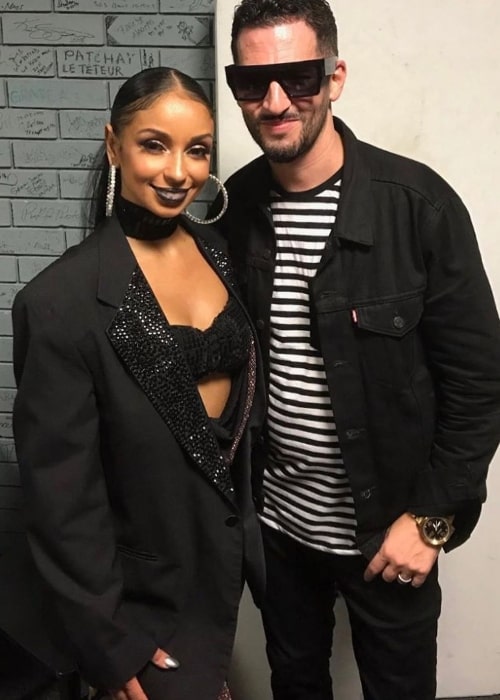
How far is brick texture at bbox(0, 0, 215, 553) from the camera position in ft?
5.22

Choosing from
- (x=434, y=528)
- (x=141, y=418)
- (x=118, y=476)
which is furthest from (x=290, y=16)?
(x=434, y=528)

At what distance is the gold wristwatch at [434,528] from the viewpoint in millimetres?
1316

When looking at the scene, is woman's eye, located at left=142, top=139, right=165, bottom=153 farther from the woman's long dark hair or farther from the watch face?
the watch face

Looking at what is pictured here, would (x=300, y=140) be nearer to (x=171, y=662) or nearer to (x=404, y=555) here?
(x=404, y=555)

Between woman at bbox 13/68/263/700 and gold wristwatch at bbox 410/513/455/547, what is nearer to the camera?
woman at bbox 13/68/263/700

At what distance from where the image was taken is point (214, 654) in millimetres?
1247

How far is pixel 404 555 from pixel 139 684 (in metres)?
0.50

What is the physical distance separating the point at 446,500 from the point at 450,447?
9 cm

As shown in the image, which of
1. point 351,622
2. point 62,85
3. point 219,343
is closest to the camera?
point 219,343

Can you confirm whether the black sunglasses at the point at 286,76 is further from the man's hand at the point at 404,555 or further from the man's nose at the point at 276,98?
the man's hand at the point at 404,555

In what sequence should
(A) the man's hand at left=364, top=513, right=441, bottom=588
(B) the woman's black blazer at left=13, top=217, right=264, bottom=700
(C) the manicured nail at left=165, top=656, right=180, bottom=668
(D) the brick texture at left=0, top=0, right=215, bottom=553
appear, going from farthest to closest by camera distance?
(D) the brick texture at left=0, top=0, right=215, bottom=553, (A) the man's hand at left=364, top=513, right=441, bottom=588, (C) the manicured nail at left=165, top=656, right=180, bottom=668, (B) the woman's black blazer at left=13, top=217, right=264, bottom=700

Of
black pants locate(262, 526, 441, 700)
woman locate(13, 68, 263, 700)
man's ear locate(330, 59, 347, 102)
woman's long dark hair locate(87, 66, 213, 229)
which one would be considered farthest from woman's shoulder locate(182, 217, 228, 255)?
black pants locate(262, 526, 441, 700)

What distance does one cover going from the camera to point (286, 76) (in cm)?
115

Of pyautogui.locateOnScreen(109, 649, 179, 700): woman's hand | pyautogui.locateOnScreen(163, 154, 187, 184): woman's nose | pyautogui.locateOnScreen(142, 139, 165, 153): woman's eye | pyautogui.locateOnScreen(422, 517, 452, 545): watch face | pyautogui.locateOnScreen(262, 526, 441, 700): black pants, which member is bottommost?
pyautogui.locateOnScreen(262, 526, 441, 700): black pants
